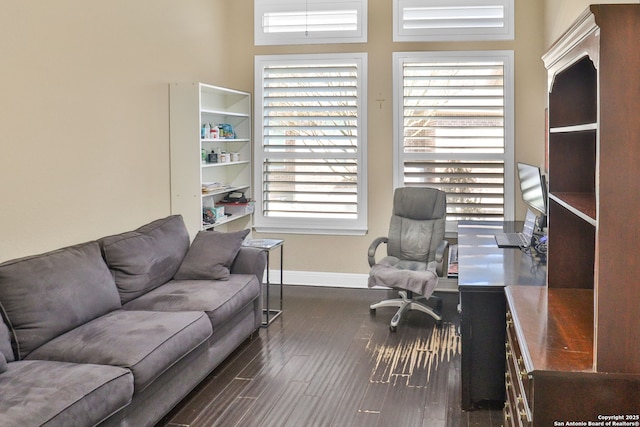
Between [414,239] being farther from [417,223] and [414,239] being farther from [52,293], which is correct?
[52,293]

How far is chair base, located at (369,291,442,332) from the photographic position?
200 inches

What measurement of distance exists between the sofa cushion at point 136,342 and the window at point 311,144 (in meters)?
2.88

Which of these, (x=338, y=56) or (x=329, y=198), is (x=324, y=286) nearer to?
(x=329, y=198)

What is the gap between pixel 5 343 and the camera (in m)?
3.02

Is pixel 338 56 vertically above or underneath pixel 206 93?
above

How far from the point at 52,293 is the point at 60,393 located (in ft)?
2.88

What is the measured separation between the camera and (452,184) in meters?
6.18

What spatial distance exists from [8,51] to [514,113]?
427 centimetres

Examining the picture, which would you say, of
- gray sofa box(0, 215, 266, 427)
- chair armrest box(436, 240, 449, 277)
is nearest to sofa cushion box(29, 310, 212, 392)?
gray sofa box(0, 215, 266, 427)

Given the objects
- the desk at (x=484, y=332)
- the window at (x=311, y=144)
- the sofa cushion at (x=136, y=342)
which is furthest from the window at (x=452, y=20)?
the sofa cushion at (x=136, y=342)

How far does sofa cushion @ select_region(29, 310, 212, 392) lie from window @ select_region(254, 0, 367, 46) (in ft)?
11.6

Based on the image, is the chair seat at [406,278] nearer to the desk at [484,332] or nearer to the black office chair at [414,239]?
the black office chair at [414,239]

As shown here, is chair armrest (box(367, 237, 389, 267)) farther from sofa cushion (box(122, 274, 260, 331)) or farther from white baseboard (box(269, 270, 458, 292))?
sofa cushion (box(122, 274, 260, 331))

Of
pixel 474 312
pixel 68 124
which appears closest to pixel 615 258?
pixel 474 312
